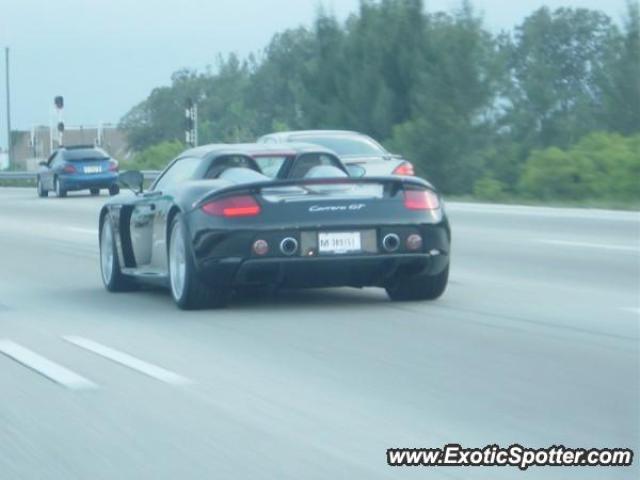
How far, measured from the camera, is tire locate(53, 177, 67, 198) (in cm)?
4369

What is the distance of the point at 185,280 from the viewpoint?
12547 millimetres

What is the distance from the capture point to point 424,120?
134 ft

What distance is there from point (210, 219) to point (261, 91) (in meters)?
78.4

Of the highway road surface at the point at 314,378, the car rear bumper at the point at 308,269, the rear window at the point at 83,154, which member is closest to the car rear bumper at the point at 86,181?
the rear window at the point at 83,154

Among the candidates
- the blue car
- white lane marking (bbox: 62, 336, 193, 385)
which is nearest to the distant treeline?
the blue car

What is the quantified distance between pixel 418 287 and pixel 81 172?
31.6 meters

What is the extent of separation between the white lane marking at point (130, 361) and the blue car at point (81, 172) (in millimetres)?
32349

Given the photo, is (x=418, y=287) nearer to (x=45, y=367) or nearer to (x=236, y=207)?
(x=236, y=207)

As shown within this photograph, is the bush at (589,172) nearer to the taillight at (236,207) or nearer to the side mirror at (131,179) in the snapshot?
the side mirror at (131,179)

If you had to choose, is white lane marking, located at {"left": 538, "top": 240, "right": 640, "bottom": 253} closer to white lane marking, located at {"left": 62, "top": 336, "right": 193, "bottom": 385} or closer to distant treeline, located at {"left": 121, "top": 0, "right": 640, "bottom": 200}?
white lane marking, located at {"left": 62, "top": 336, "right": 193, "bottom": 385}

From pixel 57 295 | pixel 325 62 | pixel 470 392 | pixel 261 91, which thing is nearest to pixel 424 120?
pixel 325 62

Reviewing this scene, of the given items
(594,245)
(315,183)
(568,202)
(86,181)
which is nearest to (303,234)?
(315,183)

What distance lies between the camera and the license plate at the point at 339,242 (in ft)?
40.1

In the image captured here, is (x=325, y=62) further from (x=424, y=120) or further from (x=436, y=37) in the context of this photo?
(x=424, y=120)
